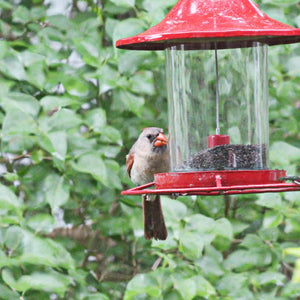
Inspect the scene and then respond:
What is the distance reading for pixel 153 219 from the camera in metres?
2.95

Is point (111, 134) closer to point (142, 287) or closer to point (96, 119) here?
point (96, 119)

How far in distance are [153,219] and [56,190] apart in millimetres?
415

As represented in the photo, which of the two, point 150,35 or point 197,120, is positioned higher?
point 150,35

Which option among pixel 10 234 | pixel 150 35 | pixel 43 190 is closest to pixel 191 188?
pixel 150 35

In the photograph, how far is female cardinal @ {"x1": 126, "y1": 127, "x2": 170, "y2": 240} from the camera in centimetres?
258

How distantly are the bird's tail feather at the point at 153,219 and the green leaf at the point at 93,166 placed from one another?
19 cm

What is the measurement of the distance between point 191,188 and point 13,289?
1.12 meters

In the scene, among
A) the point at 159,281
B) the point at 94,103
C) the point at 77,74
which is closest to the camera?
the point at 159,281

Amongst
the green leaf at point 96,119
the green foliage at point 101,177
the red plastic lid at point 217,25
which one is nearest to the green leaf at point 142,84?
the green foliage at point 101,177

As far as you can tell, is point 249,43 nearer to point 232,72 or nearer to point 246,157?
point 232,72

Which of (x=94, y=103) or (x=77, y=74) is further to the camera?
(x=94, y=103)

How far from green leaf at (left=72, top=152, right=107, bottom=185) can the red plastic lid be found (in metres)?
0.87

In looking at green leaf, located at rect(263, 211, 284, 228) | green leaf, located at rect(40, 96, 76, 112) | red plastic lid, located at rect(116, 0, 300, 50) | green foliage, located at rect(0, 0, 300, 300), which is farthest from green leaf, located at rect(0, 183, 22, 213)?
green leaf, located at rect(263, 211, 284, 228)

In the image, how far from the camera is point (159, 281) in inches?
115
